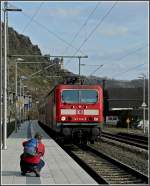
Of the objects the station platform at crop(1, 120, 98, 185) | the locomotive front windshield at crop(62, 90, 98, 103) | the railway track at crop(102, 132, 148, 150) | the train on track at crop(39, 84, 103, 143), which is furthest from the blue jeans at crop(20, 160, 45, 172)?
the railway track at crop(102, 132, 148, 150)

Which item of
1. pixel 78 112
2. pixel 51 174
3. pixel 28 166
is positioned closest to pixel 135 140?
pixel 78 112

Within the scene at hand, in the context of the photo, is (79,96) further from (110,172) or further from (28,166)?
(28,166)

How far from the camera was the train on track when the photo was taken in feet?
87.0

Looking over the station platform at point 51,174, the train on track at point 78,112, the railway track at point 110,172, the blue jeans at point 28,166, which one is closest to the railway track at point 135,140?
the train on track at point 78,112

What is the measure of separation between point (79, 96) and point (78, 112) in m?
0.91

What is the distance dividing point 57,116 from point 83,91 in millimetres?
1826

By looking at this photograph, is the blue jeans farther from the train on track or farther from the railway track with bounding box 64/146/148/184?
the train on track

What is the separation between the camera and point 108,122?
333ft

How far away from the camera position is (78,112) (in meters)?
26.7

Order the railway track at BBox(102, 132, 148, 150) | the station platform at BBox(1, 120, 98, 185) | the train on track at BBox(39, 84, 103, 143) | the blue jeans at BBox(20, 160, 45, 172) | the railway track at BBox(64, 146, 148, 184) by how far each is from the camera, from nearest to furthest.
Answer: the station platform at BBox(1, 120, 98, 185) → the blue jeans at BBox(20, 160, 45, 172) → the railway track at BBox(64, 146, 148, 184) → the train on track at BBox(39, 84, 103, 143) → the railway track at BBox(102, 132, 148, 150)

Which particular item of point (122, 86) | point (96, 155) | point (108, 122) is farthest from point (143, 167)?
point (122, 86)

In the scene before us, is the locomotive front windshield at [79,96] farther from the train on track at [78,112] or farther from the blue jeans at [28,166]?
the blue jeans at [28,166]

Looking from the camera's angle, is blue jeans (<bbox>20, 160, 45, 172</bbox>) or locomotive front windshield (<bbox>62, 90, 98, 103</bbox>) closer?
blue jeans (<bbox>20, 160, 45, 172</bbox>)

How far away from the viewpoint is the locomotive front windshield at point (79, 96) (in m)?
27.1
